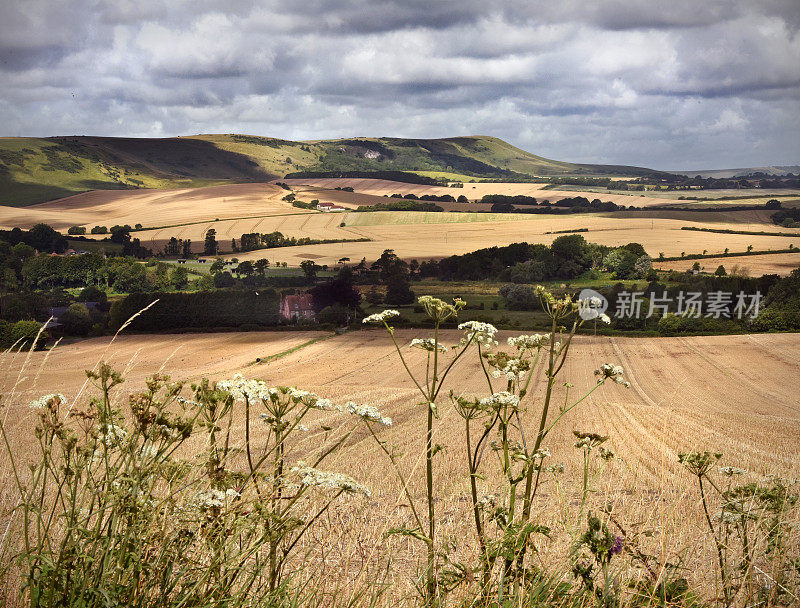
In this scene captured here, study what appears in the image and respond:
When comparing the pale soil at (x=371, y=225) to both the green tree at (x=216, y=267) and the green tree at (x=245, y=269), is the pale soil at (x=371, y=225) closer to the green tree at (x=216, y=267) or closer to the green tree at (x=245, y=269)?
the green tree at (x=245, y=269)

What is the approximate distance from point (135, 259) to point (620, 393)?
38.5 meters

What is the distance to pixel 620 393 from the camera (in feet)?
94.1

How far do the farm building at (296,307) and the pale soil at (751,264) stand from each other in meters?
27.1

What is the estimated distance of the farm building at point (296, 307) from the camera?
45094mm

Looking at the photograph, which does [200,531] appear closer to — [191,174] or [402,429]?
[402,429]

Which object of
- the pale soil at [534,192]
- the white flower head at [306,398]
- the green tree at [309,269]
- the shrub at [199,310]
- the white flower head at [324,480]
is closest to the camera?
the white flower head at [324,480]

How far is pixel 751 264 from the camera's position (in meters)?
46.5

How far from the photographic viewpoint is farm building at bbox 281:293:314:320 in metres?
45.1

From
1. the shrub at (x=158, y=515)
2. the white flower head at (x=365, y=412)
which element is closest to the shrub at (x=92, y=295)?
the shrub at (x=158, y=515)

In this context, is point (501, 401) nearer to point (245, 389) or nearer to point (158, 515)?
point (245, 389)

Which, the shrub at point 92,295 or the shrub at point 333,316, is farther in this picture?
the shrub at point 333,316

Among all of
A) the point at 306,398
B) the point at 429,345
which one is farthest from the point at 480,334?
the point at 306,398

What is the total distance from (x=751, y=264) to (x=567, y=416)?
112ft

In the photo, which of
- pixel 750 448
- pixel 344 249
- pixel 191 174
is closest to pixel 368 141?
Answer: pixel 191 174
